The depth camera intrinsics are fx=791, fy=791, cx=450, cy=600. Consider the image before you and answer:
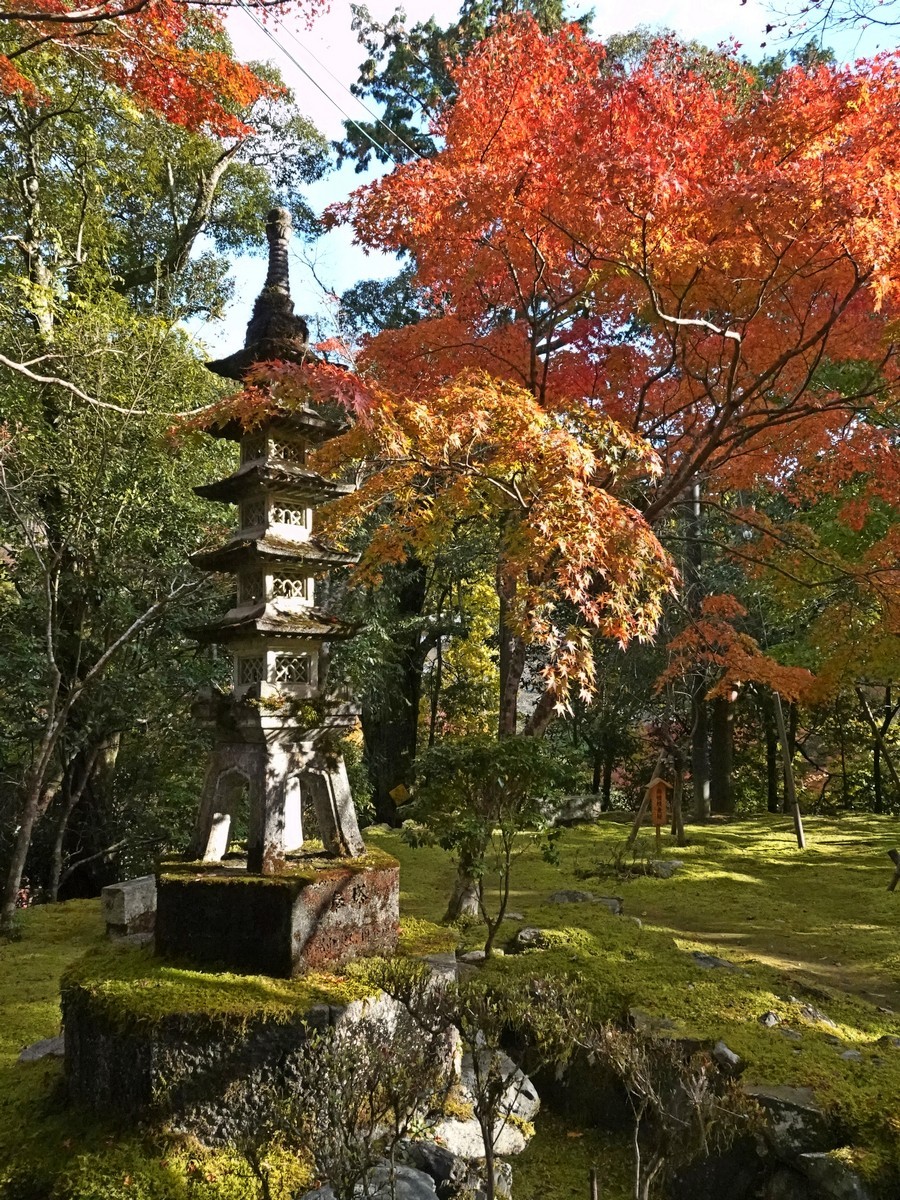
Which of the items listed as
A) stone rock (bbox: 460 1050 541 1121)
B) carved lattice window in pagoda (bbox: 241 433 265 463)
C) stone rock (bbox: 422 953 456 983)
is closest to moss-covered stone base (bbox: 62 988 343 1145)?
stone rock (bbox: 422 953 456 983)

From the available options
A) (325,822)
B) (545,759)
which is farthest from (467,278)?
(325,822)

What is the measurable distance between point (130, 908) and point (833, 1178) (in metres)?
6.62

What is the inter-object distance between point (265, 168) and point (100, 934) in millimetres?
15111

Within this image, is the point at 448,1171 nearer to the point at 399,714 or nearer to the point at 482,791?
the point at 482,791

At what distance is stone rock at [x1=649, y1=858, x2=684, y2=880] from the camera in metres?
10.5

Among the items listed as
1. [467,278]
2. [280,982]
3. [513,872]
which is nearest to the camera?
[280,982]

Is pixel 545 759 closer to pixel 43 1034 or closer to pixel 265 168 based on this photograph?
pixel 43 1034

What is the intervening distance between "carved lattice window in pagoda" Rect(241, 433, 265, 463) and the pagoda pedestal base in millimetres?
3368

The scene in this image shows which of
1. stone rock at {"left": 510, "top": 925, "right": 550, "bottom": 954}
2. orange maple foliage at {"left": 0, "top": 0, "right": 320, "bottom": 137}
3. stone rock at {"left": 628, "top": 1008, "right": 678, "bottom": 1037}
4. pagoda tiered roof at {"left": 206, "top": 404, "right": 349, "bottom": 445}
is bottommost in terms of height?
stone rock at {"left": 628, "top": 1008, "right": 678, "bottom": 1037}

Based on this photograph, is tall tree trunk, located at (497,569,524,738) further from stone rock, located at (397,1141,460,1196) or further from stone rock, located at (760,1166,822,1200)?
stone rock, located at (760,1166,822,1200)

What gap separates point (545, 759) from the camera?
20.7 ft

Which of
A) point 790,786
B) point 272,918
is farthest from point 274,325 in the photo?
point 790,786

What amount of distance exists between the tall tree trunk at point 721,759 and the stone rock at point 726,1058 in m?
12.1

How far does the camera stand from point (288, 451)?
6812 mm
